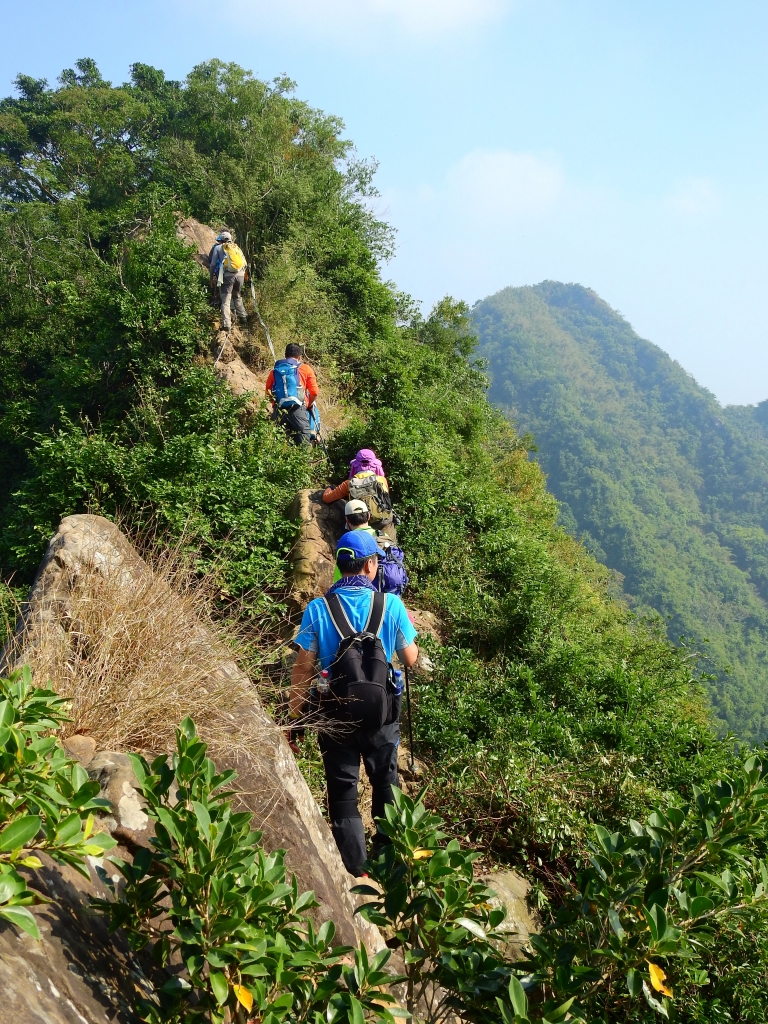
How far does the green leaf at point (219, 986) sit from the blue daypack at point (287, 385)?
7.49 meters

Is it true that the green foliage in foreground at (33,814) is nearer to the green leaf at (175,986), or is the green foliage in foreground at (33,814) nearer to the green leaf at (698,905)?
the green leaf at (175,986)

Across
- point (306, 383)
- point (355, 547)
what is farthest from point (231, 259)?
point (355, 547)

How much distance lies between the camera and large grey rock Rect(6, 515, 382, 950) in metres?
3.07

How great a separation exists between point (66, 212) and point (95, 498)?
17182 millimetres

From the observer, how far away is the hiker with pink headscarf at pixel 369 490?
717 centimetres

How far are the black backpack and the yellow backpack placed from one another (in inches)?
340

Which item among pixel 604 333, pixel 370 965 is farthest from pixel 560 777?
pixel 604 333

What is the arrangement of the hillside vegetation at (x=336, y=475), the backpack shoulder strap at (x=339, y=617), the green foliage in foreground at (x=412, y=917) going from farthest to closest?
the hillside vegetation at (x=336, y=475) → the backpack shoulder strap at (x=339, y=617) → the green foliage in foreground at (x=412, y=917)

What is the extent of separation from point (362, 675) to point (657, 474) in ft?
407

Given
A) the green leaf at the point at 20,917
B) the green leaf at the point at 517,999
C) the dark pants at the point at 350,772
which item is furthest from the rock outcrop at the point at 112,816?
the green leaf at the point at 517,999

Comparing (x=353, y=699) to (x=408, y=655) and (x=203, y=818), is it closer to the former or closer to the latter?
(x=408, y=655)

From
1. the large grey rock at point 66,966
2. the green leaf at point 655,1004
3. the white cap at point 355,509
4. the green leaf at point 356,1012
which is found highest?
the white cap at point 355,509

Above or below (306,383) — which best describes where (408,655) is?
below

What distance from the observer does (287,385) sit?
8.76 m
